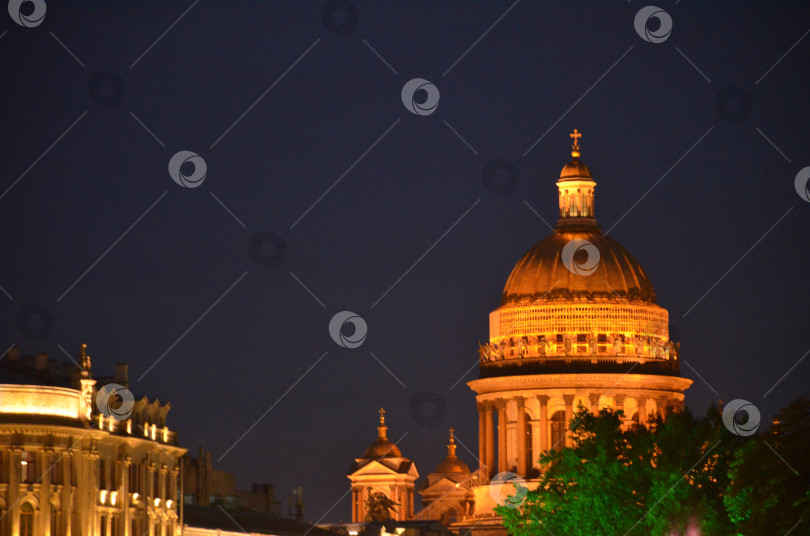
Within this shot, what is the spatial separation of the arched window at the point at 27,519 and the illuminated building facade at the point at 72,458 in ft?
0.16

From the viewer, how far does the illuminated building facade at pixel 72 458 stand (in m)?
143

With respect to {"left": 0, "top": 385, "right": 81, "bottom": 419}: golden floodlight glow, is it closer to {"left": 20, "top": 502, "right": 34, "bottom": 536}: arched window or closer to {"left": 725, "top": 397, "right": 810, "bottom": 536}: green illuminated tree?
{"left": 20, "top": 502, "right": 34, "bottom": 536}: arched window

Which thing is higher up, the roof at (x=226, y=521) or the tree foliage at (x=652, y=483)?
the roof at (x=226, y=521)

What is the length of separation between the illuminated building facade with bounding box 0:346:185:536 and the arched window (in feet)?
0.16

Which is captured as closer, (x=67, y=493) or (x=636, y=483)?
(x=67, y=493)

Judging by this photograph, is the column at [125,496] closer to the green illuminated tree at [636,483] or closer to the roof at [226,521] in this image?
the roof at [226,521]

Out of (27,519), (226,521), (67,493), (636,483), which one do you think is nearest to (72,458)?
(67,493)

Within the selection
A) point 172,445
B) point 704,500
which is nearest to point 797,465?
point 704,500

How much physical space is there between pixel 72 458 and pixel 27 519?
205 inches

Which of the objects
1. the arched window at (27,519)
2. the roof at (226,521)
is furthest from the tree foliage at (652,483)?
the arched window at (27,519)

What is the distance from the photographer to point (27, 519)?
471 ft

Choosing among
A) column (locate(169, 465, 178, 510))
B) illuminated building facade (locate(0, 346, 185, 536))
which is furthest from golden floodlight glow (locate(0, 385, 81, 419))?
column (locate(169, 465, 178, 510))

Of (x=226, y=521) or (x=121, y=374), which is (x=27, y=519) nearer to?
(x=121, y=374)

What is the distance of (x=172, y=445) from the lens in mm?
166875
